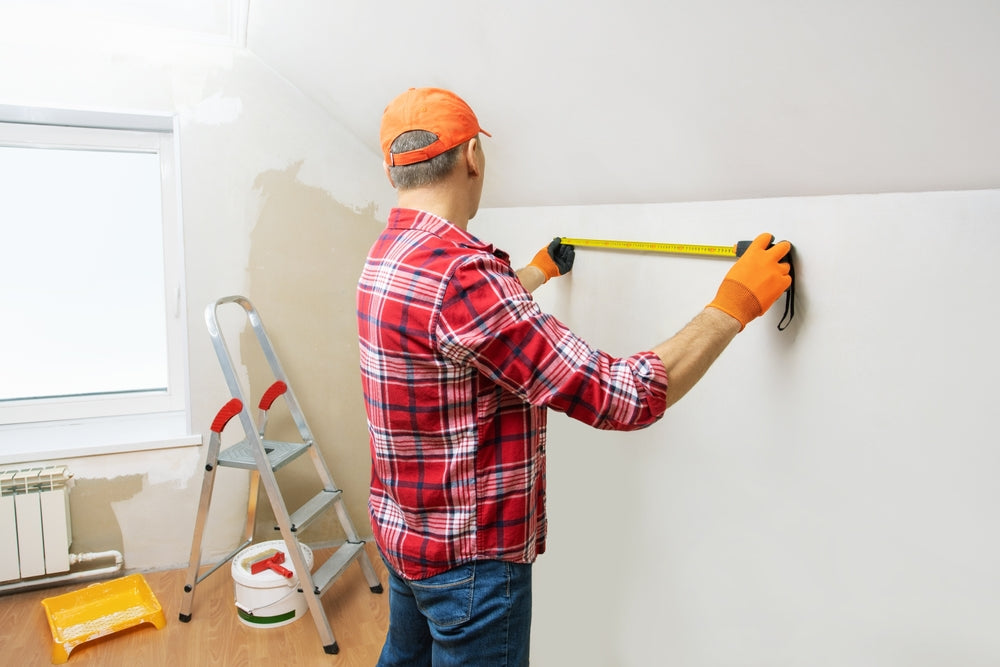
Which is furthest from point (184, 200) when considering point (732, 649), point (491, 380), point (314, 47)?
point (732, 649)

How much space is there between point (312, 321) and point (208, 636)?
3.79 ft

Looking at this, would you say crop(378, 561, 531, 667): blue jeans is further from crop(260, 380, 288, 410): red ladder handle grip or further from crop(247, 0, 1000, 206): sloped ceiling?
crop(260, 380, 288, 410): red ladder handle grip

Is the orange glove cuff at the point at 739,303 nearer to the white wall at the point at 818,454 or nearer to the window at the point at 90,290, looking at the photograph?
the white wall at the point at 818,454

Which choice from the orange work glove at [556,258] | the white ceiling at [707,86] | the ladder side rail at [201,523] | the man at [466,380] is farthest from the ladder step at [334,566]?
the white ceiling at [707,86]

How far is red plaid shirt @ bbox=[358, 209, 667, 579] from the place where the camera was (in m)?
0.95

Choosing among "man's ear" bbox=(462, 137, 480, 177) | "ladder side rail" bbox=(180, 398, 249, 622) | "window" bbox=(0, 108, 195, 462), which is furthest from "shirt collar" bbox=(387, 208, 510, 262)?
"window" bbox=(0, 108, 195, 462)

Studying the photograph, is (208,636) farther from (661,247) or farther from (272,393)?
(661,247)

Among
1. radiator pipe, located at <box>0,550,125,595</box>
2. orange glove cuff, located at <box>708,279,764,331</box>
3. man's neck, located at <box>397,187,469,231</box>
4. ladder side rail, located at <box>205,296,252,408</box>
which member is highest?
man's neck, located at <box>397,187,469,231</box>

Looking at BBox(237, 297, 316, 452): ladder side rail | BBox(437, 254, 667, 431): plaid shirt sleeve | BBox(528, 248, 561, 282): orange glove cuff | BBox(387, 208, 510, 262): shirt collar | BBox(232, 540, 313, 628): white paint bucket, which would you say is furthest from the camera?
BBox(237, 297, 316, 452): ladder side rail

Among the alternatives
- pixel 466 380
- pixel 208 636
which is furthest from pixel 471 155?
pixel 208 636

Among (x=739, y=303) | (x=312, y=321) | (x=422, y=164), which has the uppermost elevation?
(x=422, y=164)

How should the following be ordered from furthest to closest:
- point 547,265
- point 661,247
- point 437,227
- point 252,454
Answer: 1. point 252,454
2. point 547,265
3. point 661,247
4. point 437,227

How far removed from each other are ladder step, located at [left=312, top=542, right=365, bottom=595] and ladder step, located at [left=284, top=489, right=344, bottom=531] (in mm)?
176

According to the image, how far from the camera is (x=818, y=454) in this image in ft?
3.13
